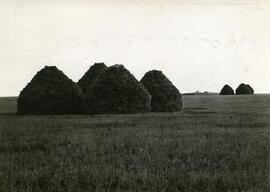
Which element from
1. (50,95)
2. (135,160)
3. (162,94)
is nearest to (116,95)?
(50,95)

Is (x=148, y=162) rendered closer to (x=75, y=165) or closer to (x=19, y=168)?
(x=75, y=165)

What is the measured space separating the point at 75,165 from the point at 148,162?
170cm

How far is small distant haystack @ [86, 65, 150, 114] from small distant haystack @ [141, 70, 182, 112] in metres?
2.13

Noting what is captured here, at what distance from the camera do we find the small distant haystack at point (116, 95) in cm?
3184

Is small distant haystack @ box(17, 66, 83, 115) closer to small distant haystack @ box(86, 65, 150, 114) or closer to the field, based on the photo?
small distant haystack @ box(86, 65, 150, 114)

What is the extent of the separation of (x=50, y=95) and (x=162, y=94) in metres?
7.90

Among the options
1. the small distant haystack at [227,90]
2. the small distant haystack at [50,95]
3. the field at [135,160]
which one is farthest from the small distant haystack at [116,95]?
the small distant haystack at [227,90]

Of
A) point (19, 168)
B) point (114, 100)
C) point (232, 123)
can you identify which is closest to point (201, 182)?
point (19, 168)

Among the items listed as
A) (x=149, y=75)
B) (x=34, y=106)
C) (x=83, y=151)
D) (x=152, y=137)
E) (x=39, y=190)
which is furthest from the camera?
(x=149, y=75)

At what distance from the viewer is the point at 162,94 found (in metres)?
35.2

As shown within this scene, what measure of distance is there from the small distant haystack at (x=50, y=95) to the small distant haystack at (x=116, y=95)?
106 cm

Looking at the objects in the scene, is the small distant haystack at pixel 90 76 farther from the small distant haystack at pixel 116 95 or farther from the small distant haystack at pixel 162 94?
the small distant haystack at pixel 116 95

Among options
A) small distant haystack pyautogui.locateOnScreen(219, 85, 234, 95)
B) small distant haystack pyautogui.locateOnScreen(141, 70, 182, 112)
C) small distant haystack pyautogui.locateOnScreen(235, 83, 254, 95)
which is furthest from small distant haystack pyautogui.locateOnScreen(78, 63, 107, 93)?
small distant haystack pyautogui.locateOnScreen(235, 83, 254, 95)

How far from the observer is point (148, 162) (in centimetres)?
1202
